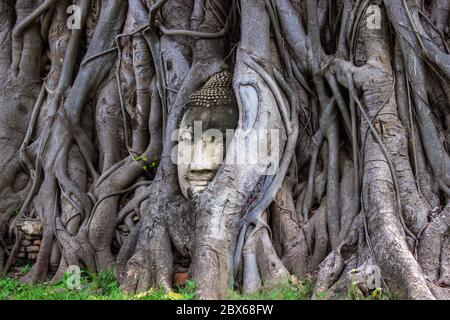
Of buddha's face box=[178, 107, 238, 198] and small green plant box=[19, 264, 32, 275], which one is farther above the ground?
buddha's face box=[178, 107, 238, 198]

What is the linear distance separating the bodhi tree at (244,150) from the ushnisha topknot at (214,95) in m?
0.02

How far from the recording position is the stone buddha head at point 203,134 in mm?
4383

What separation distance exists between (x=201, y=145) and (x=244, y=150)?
39 cm

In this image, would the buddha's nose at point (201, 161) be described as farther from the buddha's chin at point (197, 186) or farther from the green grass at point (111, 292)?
the green grass at point (111, 292)

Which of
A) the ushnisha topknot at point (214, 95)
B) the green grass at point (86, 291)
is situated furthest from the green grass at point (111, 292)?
the ushnisha topknot at point (214, 95)

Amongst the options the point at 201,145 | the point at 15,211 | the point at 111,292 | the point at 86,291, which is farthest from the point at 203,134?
the point at 15,211

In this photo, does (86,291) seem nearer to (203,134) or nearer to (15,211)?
(203,134)

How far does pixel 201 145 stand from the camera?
4430 millimetres

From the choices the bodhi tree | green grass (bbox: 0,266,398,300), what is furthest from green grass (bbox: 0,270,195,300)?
the bodhi tree

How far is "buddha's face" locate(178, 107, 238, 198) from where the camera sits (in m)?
4.38

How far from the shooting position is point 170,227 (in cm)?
446

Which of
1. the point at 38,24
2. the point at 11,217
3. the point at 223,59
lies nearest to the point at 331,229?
the point at 223,59

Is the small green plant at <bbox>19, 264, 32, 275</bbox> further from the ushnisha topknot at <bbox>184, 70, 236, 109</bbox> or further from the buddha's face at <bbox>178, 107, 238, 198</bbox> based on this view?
the ushnisha topknot at <bbox>184, 70, 236, 109</bbox>
